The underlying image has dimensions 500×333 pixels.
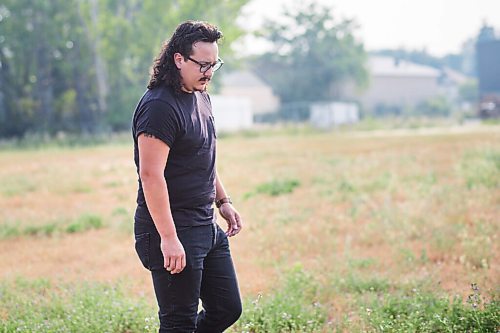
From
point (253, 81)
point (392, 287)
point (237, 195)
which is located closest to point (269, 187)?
point (237, 195)

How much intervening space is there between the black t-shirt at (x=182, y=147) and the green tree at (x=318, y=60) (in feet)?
183

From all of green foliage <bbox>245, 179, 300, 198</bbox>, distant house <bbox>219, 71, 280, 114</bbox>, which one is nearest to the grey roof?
distant house <bbox>219, 71, 280, 114</bbox>

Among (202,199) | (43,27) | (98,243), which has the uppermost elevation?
(43,27)

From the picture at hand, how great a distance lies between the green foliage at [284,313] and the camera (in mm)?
4590

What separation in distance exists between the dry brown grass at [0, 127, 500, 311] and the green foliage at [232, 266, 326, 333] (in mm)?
307

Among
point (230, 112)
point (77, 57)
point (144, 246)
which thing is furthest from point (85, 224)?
point (230, 112)

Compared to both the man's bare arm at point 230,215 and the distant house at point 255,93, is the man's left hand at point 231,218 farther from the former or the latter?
the distant house at point 255,93

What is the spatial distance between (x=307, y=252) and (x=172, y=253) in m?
4.38

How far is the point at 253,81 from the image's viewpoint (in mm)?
63625

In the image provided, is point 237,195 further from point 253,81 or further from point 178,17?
point 253,81

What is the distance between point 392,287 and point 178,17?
36.1 meters

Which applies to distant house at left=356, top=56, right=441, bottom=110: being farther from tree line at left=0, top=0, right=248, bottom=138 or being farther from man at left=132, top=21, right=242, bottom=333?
man at left=132, top=21, right=242, bottom=333

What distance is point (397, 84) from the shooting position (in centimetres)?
7194

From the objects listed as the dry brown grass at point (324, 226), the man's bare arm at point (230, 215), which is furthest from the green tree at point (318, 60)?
the man's bare arm at point (230, 215)
